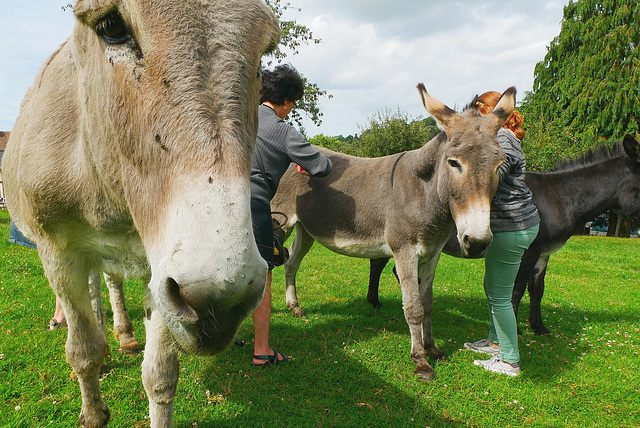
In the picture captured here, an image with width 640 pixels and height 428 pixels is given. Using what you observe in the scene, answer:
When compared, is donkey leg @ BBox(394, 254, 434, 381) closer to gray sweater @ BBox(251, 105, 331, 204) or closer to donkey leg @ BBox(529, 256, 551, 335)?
gray sweater @ BBox(251, 105, 331, 204)

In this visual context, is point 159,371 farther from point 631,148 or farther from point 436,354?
point 631,148

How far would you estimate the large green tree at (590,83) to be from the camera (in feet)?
60.9

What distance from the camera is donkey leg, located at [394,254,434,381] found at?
3.72 metres

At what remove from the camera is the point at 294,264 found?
574cm

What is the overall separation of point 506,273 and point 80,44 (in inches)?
150

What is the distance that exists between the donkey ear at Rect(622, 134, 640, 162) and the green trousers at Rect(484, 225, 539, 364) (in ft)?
8.66

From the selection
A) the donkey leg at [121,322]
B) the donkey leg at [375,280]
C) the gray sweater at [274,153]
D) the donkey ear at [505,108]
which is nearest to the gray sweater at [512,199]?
the donkey ear at [505,108]

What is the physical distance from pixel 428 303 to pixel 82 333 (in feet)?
11.1

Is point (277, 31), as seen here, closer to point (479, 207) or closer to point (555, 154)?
point (479, 207)

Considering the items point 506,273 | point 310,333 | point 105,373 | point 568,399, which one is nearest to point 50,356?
point 105,373

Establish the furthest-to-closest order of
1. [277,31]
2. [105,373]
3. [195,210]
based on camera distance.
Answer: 1. [105,373]
2. [277,31]
3. [195,210]

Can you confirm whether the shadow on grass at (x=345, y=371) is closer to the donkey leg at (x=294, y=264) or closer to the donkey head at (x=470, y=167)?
the donkey leg at (x=294, y=264)

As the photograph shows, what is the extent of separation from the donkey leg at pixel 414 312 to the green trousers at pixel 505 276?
74 centimetres

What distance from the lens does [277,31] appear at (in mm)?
1546
